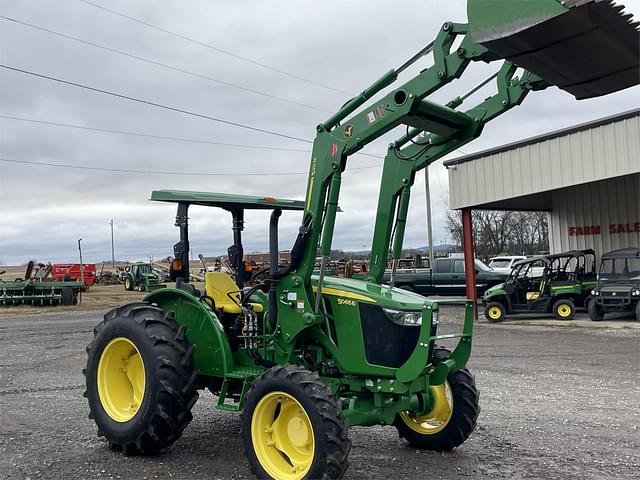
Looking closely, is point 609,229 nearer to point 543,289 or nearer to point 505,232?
point 543,289

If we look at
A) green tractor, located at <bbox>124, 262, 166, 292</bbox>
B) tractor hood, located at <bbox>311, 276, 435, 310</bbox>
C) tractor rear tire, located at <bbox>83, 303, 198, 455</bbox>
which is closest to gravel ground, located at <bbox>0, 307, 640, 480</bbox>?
tractor rear tire, located at <bbox>83, 303, 198, 455</bbox>

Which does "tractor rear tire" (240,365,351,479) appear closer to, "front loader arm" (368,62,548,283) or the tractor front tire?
"front loader arm" (368,62,548,283)

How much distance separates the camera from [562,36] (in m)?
4.22

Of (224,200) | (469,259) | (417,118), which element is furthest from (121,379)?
(469,259)

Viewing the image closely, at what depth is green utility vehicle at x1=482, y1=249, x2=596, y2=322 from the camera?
696 inches

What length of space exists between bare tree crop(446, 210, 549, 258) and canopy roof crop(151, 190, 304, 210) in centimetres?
4516

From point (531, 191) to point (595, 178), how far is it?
1.77 m

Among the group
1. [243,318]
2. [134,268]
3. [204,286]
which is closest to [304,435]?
[243,318]

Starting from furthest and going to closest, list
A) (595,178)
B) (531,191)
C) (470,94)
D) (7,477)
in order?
(531,191) → (595,178) → (470,94) → (7,477)

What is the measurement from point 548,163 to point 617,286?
3.56 m

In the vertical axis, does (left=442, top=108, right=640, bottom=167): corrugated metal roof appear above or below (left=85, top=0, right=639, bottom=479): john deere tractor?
above

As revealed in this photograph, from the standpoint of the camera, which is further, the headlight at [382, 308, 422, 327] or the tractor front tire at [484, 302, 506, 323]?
the tractor front tire at [484, 302, 506, 323]

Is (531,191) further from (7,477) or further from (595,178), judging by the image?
(7,477)

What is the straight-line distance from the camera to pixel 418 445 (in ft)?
19.0
